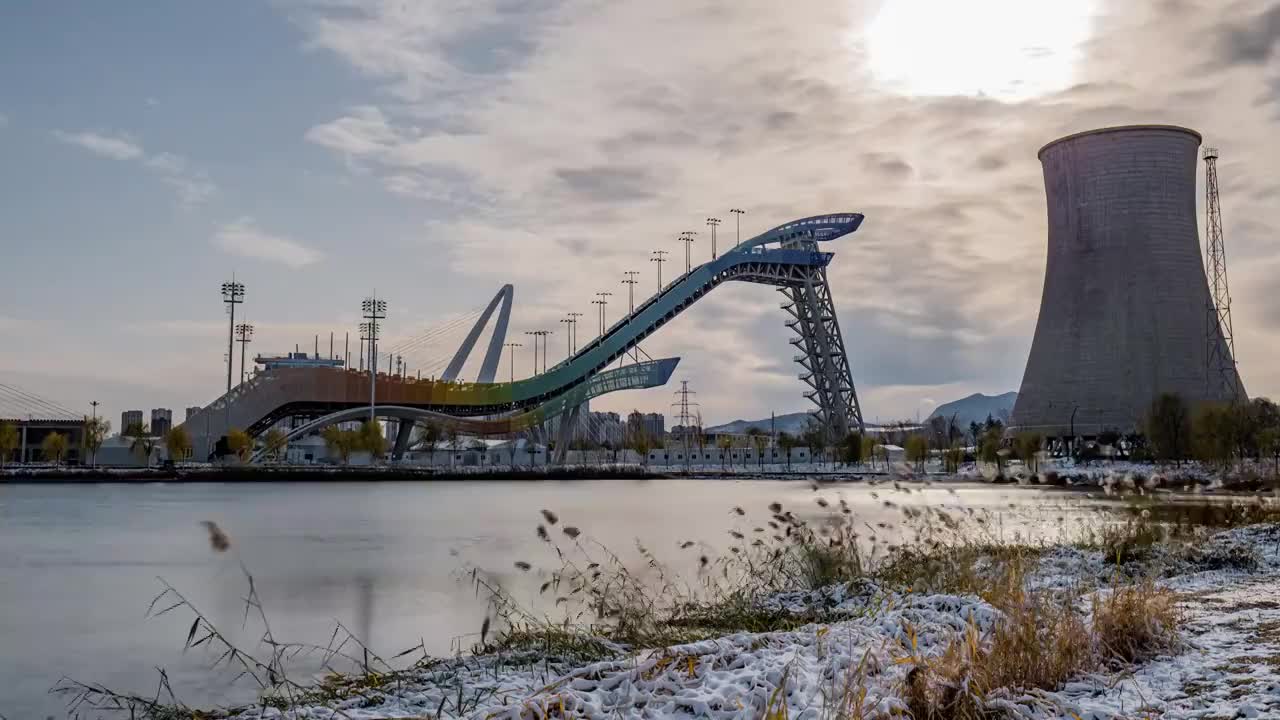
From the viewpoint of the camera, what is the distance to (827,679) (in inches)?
224

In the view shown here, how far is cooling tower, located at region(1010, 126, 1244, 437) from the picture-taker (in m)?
52.2

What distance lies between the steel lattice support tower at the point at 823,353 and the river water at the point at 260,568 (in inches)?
1622

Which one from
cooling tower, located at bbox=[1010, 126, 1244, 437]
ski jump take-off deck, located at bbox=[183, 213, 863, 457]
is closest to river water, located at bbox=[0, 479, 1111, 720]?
cooling tower, located at bbox=[1010, 126, 1244, 437]

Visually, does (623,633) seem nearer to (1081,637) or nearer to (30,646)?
(1081,637)

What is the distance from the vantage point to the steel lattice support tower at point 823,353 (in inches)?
3012

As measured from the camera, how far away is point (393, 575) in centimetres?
1581

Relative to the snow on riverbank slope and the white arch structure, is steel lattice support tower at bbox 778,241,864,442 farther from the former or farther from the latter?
the snow on riverbank slope

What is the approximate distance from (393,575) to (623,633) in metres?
8.17

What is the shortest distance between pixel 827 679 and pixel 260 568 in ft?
43.2

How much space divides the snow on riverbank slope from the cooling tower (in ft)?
160

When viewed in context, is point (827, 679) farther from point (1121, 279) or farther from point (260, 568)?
point (1121, 279)

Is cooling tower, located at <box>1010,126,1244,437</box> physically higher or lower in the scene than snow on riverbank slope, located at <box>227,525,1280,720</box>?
higher

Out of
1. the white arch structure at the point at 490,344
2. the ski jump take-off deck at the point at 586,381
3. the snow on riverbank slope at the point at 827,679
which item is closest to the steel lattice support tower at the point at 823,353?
the ski jump take-off deck at the point at 586,381

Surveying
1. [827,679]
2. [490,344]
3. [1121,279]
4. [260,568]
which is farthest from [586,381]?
[827,679]
